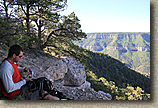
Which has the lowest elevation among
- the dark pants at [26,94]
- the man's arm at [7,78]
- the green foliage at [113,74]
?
the green foliage at [113,74]

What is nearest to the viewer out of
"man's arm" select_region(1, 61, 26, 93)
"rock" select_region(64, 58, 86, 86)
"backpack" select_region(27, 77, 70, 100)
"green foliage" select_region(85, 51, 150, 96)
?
"man's arm" select_region(1, 61, 26, 93)

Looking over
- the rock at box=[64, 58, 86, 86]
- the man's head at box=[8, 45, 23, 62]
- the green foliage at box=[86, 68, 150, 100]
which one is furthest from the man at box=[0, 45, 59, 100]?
the rock at box=[64, 58, 86, 86]

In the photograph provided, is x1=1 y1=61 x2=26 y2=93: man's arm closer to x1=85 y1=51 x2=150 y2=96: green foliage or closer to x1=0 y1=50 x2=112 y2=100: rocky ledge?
x1=0 y1=50 x2=112 y2=100: rocky ledge

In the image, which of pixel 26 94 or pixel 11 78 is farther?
pixel 26 94

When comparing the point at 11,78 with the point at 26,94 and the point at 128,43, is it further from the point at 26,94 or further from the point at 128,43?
the point at 128,43

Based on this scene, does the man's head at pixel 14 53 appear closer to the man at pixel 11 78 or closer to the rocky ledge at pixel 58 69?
the man at pixel 11 78

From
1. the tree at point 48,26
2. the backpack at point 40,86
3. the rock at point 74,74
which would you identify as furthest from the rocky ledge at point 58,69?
the backpack at point 40,86

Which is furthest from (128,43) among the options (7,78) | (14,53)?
(7,78)

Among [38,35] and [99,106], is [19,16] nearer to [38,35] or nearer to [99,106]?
[38,35]

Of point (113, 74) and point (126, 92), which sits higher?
point (126, 92)

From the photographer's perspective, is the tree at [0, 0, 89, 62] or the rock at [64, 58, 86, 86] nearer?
the tree at [0, 0, 89, 62]

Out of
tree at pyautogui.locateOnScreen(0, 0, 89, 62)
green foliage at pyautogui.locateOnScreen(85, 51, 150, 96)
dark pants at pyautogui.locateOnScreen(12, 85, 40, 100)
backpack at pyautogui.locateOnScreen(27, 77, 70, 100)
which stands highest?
tree at pyautogui.locateOnScreen(0, 0, 89, 62)

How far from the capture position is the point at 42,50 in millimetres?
3801

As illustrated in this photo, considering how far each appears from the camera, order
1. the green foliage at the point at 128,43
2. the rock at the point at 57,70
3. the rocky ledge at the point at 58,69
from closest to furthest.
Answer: the green foliage at the point at 128,43, the rocky ledge at the point at 58,69, the rock at the point at 57,70
